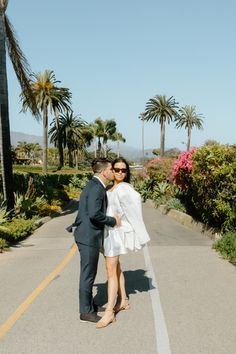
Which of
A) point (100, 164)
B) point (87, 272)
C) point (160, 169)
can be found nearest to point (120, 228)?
point (87, 272)

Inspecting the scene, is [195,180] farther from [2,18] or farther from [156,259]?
[2,18]

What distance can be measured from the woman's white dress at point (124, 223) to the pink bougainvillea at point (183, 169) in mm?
10027

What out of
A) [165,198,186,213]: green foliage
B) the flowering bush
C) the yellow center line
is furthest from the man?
the flowering bush

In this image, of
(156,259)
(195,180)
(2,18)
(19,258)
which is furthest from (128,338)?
(2,18)

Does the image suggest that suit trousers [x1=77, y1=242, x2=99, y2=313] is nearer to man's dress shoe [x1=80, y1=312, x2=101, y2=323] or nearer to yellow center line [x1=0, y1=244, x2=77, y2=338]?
man's dress shoe [x1=80, y1=312, x2=101, y2=323]

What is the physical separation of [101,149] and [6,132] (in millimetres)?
108051

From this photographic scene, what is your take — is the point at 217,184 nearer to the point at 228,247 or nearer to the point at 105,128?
the point at 228,247

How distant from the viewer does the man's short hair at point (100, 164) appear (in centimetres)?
548

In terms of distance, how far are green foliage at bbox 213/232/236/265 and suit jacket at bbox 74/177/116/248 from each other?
4.53 metres

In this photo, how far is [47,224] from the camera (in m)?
16.8

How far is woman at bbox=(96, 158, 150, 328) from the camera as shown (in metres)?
5.45

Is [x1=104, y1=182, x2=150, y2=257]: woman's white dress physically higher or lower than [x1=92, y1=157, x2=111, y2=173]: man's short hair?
lower

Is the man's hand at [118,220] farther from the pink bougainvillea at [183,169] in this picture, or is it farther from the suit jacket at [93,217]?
the pink bougainvillea at [183,169]

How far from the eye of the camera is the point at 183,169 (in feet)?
53.6
